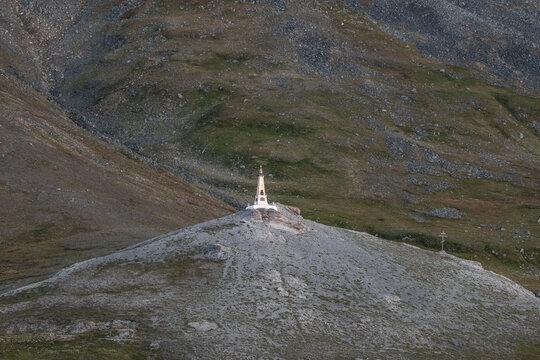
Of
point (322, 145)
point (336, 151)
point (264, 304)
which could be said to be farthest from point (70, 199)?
point (336, 151)

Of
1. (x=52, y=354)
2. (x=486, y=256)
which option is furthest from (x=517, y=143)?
(x=52, y=354)

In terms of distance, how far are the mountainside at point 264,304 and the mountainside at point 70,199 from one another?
16.5 metres

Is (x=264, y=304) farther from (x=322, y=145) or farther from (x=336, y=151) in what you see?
(x=322, y=145)

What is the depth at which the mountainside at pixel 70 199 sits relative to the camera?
94.1 meters

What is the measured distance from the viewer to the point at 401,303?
244 feet

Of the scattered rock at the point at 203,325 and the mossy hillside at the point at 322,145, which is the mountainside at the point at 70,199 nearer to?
the mossy hillside at the point at 322,145

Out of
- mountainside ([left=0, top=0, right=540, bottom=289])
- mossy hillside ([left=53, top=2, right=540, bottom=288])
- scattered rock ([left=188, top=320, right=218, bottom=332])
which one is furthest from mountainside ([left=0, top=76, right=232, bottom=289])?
scattered rock ([left=188, top=320, right=218, bottom=332])

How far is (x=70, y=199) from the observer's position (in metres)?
110

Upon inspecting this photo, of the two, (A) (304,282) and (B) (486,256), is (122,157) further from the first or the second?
(A) (304,282)

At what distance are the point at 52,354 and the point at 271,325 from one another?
18888 mm

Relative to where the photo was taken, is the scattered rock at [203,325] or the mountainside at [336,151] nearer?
the scattered rock at [203,325]

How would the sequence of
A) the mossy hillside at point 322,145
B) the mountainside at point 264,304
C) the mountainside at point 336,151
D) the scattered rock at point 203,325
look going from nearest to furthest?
1. the mountainside at point 264,304
2. the scattered rock at point 203,325
3. the mountainside at point 336,151
4. the mossy hillside at point 322,145

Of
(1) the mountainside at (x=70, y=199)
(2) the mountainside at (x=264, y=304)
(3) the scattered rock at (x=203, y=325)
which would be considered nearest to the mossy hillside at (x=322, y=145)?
(1) the mountainside at (x=70, y=199)

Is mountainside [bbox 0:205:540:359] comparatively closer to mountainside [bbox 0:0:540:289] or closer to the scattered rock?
the scattered rock
